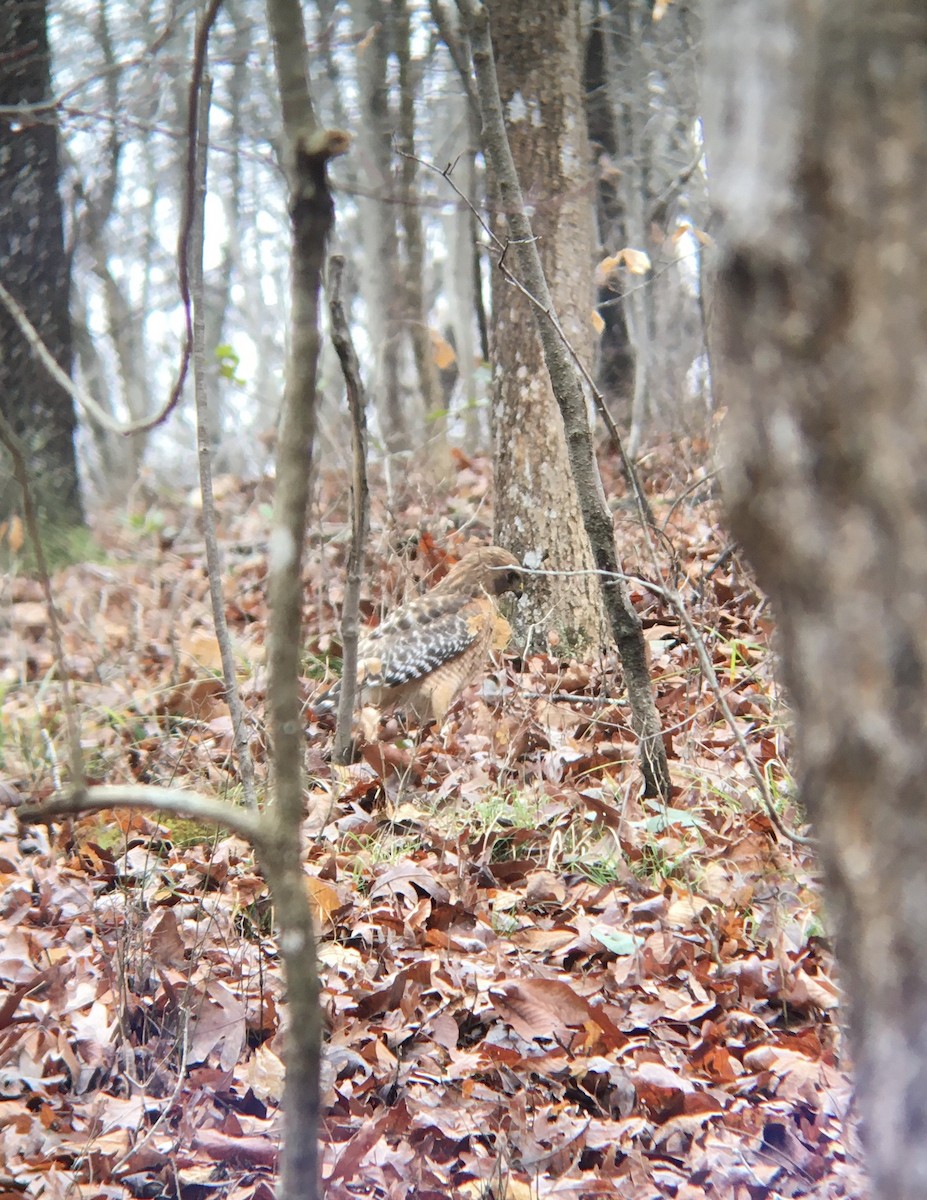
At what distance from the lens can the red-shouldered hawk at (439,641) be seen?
6.31 m

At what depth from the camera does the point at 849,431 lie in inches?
46.9

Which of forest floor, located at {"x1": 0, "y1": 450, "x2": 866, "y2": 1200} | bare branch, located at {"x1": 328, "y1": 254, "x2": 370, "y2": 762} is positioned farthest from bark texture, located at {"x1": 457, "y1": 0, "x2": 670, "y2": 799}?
bare branch, located at {"x1": 328, "y1": 254, "x2": 370, "y2": 762}

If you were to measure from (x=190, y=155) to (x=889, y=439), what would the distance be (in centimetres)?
154

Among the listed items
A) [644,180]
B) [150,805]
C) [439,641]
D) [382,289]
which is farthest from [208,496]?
[382,289]

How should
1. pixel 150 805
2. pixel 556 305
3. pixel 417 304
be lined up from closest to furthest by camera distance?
pixel 150 805 → pixel 556 305 → pixel 417 304

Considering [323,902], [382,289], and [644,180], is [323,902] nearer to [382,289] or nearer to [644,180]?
[644,180]

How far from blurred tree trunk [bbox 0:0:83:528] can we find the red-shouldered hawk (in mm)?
3861

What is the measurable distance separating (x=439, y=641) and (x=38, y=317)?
5538mm

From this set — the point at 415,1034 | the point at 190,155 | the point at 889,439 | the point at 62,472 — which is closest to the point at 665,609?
the point at 415,1034

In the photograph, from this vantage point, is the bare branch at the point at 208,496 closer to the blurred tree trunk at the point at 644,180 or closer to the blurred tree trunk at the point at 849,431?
the blurred tree trunk at the point at 849,431

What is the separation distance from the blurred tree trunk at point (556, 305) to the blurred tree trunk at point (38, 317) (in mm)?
A: 4421

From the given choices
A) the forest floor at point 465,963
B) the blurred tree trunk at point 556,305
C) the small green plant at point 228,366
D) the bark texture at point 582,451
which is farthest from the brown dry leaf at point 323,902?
the small green plant at point 228,366

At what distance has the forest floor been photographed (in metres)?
2.51

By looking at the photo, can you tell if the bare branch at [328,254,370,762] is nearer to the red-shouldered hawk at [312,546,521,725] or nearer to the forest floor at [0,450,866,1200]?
the forest floor at [0,450,866,1200]
